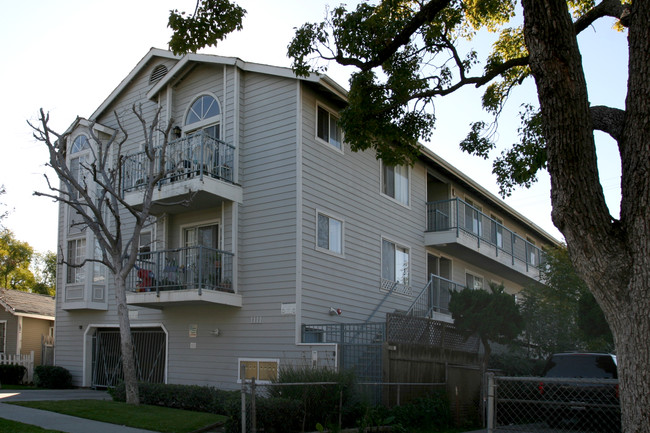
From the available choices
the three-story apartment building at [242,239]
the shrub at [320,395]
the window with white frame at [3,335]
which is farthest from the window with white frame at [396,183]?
the window with white frame at [3,335]

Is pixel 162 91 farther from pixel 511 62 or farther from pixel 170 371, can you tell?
pixel 511 62

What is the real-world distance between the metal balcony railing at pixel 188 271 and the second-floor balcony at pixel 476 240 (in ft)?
28.4

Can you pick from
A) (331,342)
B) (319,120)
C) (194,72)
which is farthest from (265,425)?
(194,72)

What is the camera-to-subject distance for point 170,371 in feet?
62.7

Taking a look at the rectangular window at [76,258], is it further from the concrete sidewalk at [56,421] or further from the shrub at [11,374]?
the concrete sidewalk at [56,421]

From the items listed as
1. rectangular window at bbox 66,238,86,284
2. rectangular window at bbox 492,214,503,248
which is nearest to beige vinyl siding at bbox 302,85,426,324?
rectangular window at bbox 492,214,503,248

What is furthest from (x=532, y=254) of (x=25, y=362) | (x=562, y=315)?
(x=25, y=362)

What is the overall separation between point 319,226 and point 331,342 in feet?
11.1

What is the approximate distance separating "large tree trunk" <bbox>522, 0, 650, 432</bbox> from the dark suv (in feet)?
16.3

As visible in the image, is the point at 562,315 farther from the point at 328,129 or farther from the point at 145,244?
the point at 145,244

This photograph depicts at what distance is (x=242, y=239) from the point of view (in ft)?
59.5

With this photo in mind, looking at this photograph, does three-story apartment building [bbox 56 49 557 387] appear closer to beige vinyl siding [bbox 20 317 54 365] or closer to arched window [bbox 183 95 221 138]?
arched window [bbox 183 95 221 138]

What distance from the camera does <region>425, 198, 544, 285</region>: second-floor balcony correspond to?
2359cm

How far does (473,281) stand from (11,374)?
18.0m
